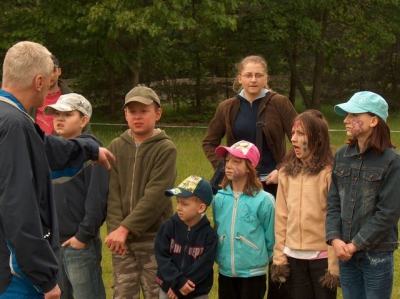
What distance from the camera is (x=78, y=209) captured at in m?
5.02

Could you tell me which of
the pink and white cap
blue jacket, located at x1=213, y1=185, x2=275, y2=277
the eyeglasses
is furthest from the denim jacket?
the eyeglasses

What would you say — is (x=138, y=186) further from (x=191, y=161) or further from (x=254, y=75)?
(x=191, y=161)

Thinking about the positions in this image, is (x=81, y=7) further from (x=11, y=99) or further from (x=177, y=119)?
(x=11, y=99)

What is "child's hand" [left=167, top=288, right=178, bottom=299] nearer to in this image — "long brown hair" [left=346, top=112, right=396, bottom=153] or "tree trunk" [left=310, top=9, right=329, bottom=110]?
"long brown hair" [left=346, top=112, right=396, bottom=153]

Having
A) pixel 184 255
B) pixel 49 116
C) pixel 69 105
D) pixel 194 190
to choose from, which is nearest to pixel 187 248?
pixel 184 255

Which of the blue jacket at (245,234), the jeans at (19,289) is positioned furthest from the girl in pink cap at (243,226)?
the jeans at (19,289)

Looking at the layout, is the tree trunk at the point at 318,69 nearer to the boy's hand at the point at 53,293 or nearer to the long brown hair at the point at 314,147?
the long brown hair at the point at 314,147

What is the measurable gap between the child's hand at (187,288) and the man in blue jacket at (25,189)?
52.9 inches

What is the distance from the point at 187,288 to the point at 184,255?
0.77 ft

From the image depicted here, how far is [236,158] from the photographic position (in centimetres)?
499

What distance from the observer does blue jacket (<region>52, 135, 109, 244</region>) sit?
4.96m

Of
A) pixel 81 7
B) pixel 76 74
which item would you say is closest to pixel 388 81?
pixel 76 74

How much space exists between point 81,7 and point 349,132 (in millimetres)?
18464

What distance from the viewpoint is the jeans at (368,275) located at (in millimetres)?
4293
